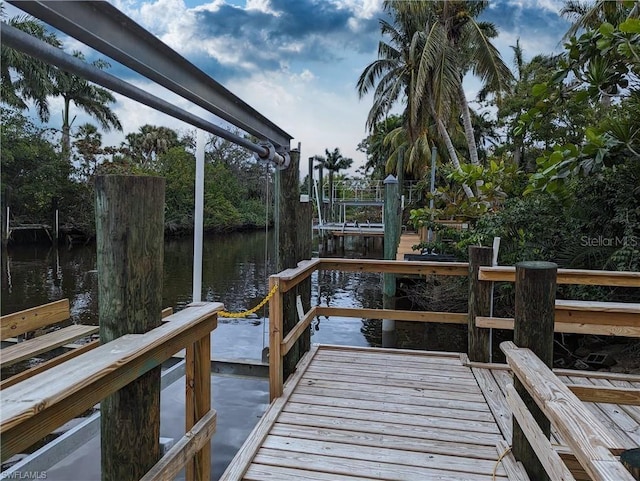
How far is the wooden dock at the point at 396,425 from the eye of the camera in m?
2.08

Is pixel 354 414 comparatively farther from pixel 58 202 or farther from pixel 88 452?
pixel 58 202

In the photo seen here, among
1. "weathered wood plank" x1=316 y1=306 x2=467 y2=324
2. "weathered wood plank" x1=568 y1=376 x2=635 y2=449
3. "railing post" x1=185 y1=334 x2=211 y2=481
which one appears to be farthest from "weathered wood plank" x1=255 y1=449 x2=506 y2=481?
"weathered wood plank" x1=316 y1=306 x2=467 y2=324

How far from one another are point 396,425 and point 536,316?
110 centimetres

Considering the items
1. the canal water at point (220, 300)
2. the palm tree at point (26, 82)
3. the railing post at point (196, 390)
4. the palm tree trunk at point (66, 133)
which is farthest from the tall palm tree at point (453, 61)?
the palm tree trunk at point (66, 133)

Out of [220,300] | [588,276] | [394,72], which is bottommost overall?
[220,300]

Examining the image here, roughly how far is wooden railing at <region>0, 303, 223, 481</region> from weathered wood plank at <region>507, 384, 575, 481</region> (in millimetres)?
1229

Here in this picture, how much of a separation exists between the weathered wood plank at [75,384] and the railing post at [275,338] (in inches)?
52.6

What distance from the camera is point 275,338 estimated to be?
2.79m

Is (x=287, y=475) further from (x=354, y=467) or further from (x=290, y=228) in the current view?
(x=290, y=228)

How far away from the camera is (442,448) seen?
2.27m

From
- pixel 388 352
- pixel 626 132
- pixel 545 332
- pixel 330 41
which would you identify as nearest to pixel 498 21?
pixel 330 41

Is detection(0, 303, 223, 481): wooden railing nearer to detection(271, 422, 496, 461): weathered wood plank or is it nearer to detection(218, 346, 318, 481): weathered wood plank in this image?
detection(218, 346, 318, 481): weathered wood plank

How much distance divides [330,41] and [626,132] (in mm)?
13197

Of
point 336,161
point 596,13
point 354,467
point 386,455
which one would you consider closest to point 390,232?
point 386,455
